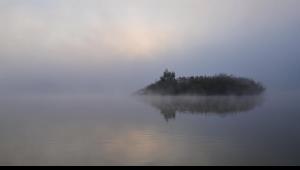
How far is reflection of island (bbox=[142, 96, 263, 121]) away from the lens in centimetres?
195

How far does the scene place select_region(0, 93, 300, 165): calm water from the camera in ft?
6.19

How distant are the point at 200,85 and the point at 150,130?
275 mm

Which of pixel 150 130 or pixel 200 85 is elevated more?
pixel 200 85

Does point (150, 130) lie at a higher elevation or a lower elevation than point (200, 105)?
lower

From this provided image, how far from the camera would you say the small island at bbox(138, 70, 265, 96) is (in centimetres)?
196

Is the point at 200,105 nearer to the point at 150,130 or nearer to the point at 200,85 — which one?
the point at 200,85

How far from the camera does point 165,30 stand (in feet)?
6.61

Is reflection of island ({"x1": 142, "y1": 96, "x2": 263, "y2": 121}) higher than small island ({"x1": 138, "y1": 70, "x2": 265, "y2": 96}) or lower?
lower

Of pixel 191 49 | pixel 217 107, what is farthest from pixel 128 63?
pixel 217 107

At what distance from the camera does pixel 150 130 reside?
1929 mm

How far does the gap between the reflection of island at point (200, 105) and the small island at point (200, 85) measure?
25 millimetres

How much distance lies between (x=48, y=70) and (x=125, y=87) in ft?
1.07

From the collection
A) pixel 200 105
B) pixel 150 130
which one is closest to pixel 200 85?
pixel 200 105

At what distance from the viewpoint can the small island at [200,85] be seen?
1.96m
